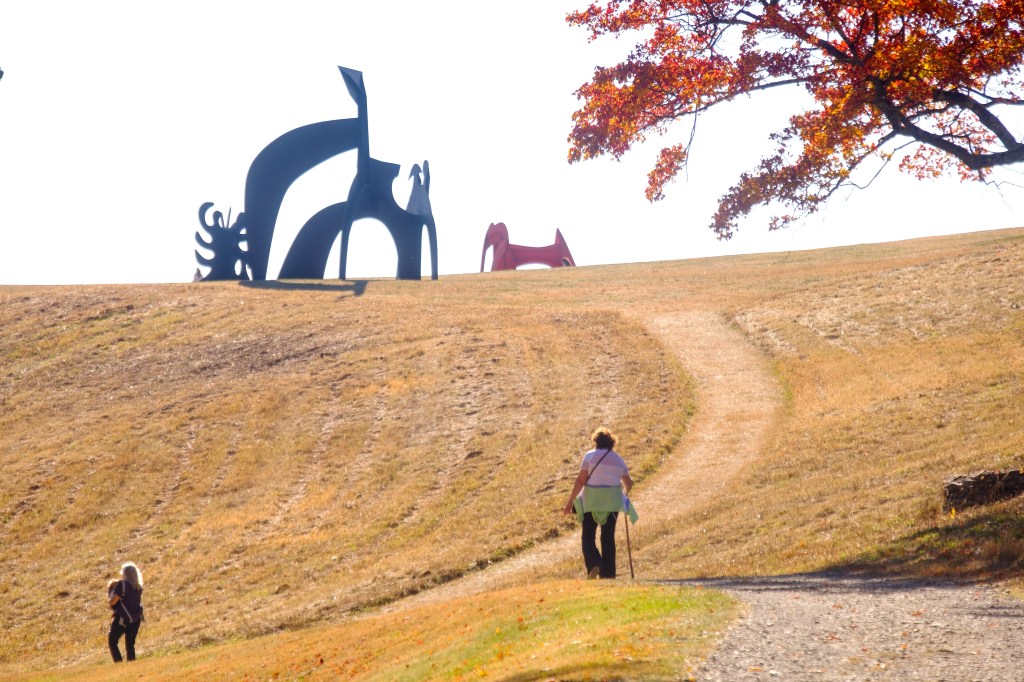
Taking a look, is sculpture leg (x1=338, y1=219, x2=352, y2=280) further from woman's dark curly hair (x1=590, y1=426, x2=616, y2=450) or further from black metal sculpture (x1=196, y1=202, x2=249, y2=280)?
woman's dark curly hair (x1=590, y1=426, x2=616, y2=450)

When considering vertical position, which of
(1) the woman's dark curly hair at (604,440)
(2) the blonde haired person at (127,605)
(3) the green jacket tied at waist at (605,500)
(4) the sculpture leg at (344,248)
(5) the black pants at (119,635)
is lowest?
(5) the black pants at (119,635)

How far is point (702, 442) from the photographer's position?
24.2 meters

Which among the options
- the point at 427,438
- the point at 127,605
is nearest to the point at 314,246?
the point at 427,438

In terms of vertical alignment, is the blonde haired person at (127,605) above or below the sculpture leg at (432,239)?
below

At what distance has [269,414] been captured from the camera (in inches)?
1232

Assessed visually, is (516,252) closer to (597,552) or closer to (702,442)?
(702,442)

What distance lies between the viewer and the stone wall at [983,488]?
14305 mm

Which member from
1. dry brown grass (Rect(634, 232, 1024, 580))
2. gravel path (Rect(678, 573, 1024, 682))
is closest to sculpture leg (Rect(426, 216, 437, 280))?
dry brown grass (Rect(634, 232, 1024, 580))

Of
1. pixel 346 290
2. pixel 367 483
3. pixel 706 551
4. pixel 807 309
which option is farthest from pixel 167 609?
pixel 346 290

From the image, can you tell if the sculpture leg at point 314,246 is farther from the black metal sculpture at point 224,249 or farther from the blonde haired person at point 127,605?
the blonde haired person at point 127,605

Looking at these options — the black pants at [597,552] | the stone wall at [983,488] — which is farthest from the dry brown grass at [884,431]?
the black pants at [597,552]

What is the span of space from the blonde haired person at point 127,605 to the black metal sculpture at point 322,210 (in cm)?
3424

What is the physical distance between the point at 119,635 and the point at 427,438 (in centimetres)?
1196

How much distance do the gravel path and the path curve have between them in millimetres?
7430
